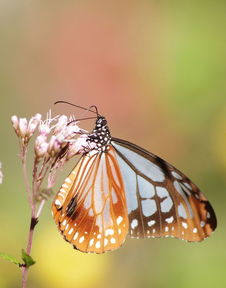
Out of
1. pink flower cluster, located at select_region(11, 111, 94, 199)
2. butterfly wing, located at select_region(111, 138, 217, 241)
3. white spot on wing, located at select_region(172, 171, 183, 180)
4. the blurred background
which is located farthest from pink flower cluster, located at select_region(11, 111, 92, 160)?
the blurred background

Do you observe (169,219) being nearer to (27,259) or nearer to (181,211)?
(181,211)

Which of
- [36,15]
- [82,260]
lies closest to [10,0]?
[36,15]

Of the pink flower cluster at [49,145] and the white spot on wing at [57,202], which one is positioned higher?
the pink flower cluster at [49,145]

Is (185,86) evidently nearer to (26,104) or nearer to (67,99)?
(67,99)

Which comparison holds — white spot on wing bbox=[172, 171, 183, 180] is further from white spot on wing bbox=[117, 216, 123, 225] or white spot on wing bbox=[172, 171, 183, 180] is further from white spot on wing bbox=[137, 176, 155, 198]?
white spot on wing bbox=[117, 216, 123, 225]

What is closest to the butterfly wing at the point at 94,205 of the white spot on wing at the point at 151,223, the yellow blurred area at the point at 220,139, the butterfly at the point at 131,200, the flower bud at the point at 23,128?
the butterfly at the point at 131,200

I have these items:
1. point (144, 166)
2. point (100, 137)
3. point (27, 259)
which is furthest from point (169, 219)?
point (27, 259)

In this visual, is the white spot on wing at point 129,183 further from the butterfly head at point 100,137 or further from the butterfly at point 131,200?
the butterfly head at point 100,137

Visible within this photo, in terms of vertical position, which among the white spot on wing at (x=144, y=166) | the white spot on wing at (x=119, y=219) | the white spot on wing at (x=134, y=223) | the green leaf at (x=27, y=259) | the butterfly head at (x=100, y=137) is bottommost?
the green leaf at (x=27, y=259)
